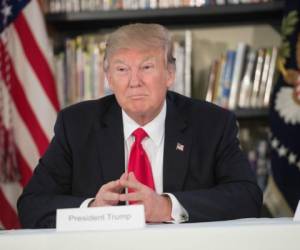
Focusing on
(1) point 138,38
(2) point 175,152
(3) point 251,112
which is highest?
(1) point 138,38

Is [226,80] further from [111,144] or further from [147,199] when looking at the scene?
[147,199]

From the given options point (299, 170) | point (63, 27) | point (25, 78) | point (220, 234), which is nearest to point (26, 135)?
point (25, 78)

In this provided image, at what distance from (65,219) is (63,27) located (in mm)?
2027

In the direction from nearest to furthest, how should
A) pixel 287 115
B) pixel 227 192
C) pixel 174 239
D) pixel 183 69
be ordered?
pixel 174 239
pixel 227 192
pixel 287 115
pixel 183 69

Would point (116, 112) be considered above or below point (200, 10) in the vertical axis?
below

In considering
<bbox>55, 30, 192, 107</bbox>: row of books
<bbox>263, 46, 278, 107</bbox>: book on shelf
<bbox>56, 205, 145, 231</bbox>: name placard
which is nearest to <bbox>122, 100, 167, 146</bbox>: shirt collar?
<bbox>56, 205, 145, 231</bbox>: name placard

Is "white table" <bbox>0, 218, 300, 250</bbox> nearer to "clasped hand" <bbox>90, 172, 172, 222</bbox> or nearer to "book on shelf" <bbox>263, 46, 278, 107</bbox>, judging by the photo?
"clasped hand" <bbox>90, 172, 172, 222</bbox>

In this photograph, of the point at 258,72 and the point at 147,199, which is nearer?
the point at 147,199

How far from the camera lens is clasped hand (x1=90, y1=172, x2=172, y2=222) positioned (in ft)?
4.49

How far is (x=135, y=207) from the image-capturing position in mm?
1056

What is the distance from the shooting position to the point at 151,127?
5.72 ft

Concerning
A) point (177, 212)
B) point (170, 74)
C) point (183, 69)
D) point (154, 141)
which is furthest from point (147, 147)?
point (183, 69)

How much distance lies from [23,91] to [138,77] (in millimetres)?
1258

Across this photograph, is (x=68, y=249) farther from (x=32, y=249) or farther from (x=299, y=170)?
(x=299, y=170)
